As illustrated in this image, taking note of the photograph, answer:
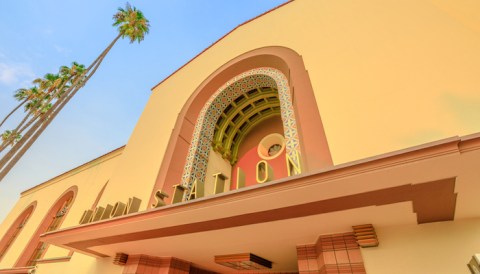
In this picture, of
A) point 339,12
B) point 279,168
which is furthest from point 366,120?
point 339,12

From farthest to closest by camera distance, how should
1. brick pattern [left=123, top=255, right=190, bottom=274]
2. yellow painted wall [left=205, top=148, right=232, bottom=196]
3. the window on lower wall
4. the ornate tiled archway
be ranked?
the window on lower wall < yellow painted wall [left=205, top=148, right=232, bottom=196] < the ornate tiled archway < brick pattern [left=123, top=255, right=190, bottom=274]

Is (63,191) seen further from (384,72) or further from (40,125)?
(384,72)

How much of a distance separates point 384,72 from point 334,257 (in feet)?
10.3

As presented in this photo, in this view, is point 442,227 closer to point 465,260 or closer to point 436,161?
point 465,260

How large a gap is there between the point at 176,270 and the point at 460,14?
6.93 m

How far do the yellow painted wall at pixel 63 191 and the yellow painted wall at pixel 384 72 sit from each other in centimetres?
445

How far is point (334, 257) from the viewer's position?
2.77 meters

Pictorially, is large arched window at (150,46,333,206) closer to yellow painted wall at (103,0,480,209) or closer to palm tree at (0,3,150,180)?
yellow painted wall at (103,0,480,209)

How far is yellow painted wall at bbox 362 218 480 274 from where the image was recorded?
2.21 m

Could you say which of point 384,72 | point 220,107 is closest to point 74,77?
point 220,107

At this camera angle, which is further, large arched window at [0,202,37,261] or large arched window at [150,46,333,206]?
large arched window at [0,202,37,261]

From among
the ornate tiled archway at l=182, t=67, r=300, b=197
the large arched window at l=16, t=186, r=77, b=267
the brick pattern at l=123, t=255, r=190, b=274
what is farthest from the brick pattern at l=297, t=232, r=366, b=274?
the large arched window at l=16, t=186, r=77, b=267

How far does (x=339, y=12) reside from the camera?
554 cm

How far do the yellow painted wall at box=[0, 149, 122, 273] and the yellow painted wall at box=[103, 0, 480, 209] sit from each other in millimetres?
4451
